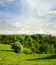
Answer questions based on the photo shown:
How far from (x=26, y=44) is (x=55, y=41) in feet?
105

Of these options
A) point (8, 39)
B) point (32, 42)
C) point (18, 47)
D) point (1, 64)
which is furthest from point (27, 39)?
point (1, 64)

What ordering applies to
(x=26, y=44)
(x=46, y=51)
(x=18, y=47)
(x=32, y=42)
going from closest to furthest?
(x=18, y=47), (x=46, y=51), (x=26, y=44), (x=32, y=42)

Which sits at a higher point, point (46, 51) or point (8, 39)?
point (8, 39)

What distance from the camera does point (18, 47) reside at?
103 metres

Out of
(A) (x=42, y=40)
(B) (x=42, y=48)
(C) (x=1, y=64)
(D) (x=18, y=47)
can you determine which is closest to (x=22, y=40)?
(A) (x=42, y=40)

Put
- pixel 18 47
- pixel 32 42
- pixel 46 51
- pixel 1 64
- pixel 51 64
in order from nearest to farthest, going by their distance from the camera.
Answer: pixel 51 64, pixel 1 64, pixel 18 47, pixel 46 51, pixel 32 42

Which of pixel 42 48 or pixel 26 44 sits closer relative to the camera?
pixel 42 48

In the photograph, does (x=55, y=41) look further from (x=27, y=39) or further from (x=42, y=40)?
(x=27, y=39)

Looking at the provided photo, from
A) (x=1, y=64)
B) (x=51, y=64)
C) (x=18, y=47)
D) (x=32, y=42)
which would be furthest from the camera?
(x=32, y=42)

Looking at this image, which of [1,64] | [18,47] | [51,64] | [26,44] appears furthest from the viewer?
[26,44]

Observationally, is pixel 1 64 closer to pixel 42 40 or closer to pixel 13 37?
pixel 13 37

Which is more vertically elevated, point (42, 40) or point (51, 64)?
point (42, 40)

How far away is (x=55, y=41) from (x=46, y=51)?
2345 inches

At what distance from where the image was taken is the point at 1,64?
160ft
